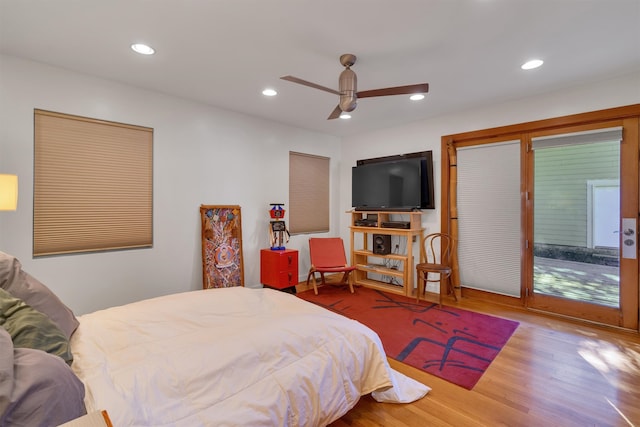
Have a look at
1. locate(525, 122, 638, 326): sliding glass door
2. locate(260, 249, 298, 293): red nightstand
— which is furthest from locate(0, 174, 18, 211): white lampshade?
locate(525, 122, 638, 326): sliding glass door

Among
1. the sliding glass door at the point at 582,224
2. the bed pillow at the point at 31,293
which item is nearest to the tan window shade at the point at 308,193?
the sliding glass door at the point at 582,224

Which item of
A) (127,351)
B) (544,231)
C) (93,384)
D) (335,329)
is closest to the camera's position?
(93,384)

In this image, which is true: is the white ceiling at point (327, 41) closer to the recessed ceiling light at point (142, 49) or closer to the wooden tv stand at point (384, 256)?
the recessed ceiling light at point (142, 49)

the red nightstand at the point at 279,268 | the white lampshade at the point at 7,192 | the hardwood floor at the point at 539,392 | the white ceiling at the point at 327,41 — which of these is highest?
the white ceiling at the point at 327,41

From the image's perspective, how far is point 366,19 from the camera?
Result: 81.8 inches

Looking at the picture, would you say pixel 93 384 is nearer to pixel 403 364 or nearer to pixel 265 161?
pixel 403 364

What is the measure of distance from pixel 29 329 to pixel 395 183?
4.19 meters

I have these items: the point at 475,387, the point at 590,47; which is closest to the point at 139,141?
the point at 475,387

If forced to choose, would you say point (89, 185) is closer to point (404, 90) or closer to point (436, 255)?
point (404, 90)

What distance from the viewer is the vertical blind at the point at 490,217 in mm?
3756

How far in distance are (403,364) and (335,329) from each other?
3.49ft

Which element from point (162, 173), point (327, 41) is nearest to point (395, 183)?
point (327, 41)

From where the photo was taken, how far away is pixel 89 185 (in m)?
2.99

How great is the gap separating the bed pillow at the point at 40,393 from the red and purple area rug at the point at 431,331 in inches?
89.9
